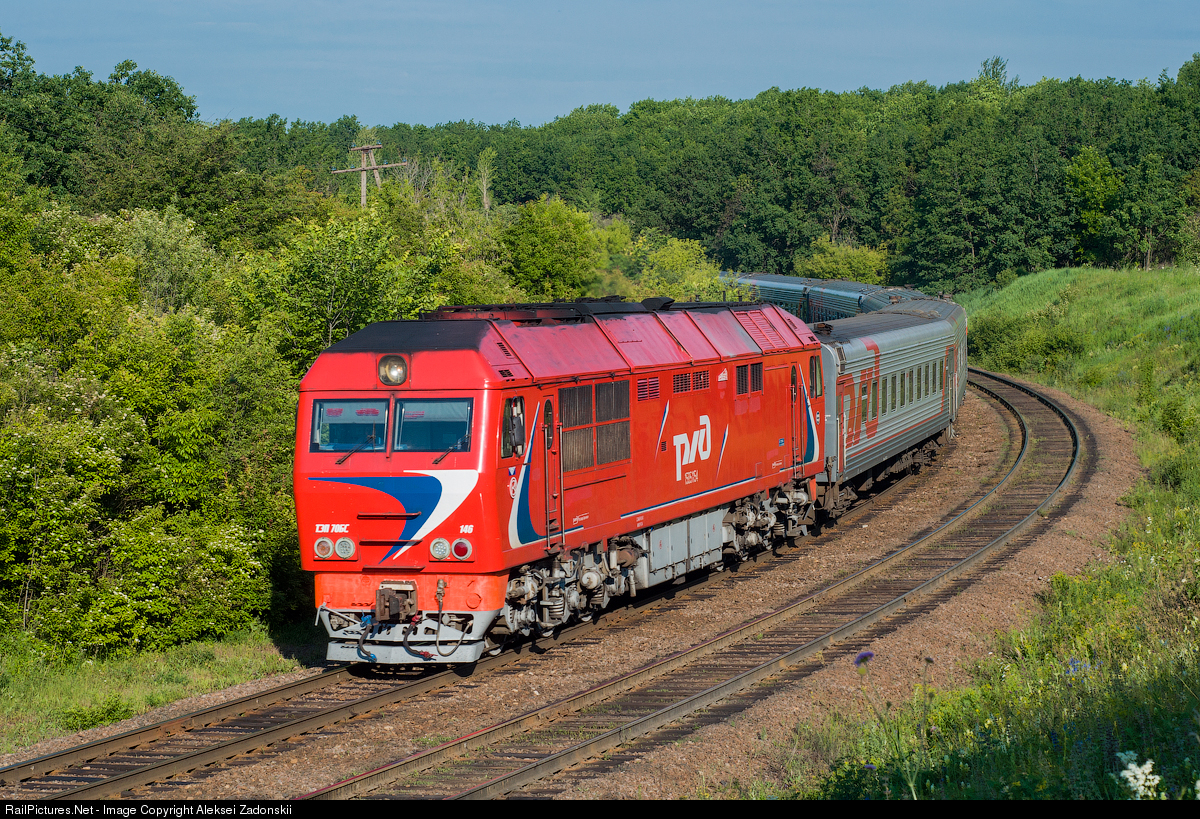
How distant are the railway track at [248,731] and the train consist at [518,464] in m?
0.53

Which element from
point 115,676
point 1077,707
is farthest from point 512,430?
point 115,676

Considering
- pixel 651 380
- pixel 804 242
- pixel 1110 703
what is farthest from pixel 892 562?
pixel 804 242

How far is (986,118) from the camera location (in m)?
102

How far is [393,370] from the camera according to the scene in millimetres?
12789

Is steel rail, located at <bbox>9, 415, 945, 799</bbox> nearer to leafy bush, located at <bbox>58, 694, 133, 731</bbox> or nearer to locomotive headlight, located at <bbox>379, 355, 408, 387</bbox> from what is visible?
leafy bush, located at <bbox>58, 694, 133, 731</bbox>

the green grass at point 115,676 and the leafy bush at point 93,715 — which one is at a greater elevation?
the leafy bush at point 93,715

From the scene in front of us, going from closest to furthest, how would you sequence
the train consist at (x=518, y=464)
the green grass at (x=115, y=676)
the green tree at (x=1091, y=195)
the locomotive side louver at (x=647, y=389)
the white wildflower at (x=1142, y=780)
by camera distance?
the white wildflower at (x=1142, y=780) < the green grass at (x=115, y=676) < the train consist at (x=518, y=464) < the locomotive side louver at (x=647, y=389) < the green tree at (x=1091, y=195)

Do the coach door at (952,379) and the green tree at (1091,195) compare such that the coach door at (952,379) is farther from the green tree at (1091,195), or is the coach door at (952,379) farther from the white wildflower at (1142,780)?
the green tree at (1091,195)

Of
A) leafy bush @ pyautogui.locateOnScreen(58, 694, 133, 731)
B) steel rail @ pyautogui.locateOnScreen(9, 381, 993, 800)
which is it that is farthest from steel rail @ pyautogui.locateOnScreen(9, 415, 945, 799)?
leafy bush @ pyautogui.locateOnScreen(58, 694, 133, 731)

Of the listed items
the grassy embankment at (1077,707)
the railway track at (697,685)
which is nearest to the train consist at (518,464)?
the railway track at (697,685)

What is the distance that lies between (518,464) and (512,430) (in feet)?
1.42

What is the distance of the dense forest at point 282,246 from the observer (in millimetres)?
18250

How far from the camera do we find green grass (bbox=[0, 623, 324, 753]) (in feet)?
40.4
